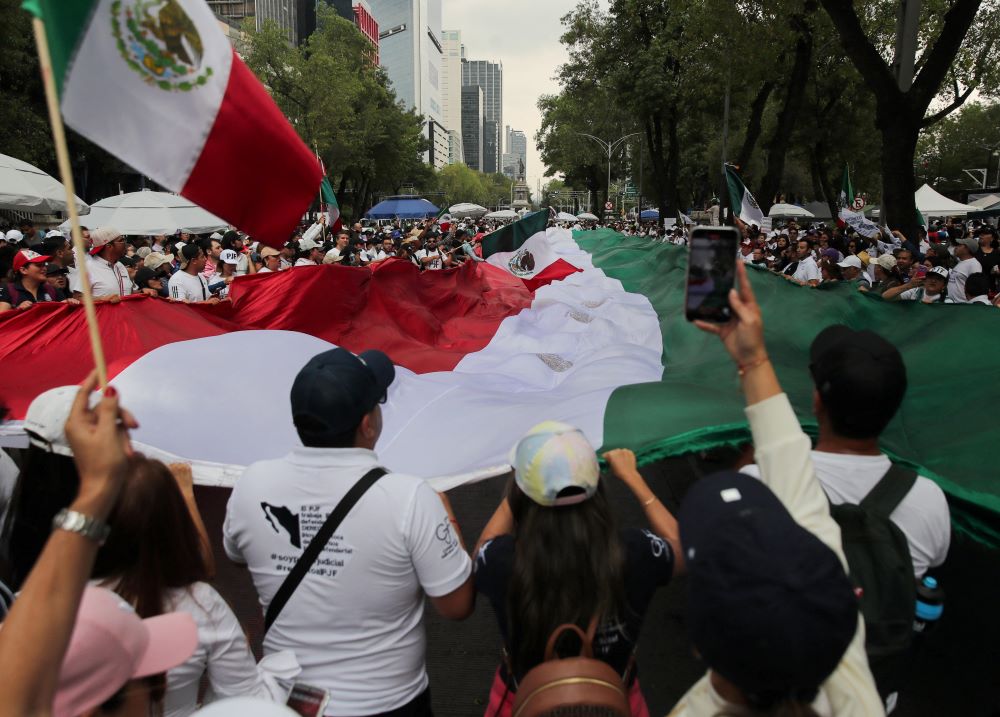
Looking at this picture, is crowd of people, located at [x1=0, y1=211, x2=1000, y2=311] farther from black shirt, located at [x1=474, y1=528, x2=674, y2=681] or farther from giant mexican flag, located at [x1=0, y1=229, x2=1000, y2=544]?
black shirt, located at [x1=474, y1=528, x2=674, y2=681]

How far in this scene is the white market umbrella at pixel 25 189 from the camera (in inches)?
459

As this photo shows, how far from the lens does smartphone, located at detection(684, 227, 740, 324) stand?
1824 millimetres

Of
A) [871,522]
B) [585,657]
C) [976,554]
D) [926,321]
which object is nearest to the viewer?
[585,657]

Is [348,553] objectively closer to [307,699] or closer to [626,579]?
[307,699]

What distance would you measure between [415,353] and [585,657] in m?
4.69

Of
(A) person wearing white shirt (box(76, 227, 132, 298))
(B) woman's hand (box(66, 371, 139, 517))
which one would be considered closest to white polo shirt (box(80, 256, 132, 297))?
(A) person wearing white shirt (box(76, 227, 132, 298))

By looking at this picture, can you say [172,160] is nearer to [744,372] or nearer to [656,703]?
[744,372]

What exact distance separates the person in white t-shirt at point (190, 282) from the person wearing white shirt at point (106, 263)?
1.56 feet

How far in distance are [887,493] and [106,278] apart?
7199mm

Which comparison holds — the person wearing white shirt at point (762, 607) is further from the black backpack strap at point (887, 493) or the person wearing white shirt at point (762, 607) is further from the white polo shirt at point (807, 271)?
the white polo shirt at point (807, 271)

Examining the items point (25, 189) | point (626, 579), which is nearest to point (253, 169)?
point (626, 579)

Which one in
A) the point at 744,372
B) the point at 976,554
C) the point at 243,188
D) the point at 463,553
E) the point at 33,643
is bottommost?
the point at 976,554

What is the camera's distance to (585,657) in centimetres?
196

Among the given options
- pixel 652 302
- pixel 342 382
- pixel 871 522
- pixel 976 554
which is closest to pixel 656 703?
pixel 976 554
